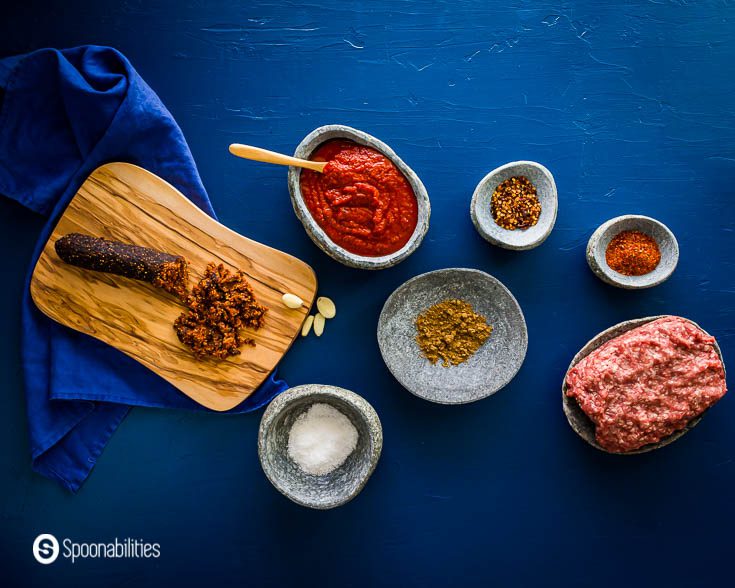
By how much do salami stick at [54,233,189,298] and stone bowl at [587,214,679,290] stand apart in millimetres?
1801

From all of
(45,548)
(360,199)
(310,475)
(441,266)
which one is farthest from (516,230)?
(45,548)

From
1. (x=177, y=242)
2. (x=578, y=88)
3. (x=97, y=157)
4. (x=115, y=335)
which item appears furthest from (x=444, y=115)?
(x=115, y=335)

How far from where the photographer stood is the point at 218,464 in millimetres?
2580

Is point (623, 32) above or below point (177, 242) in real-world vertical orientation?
above

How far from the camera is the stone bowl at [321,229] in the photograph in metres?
2.29

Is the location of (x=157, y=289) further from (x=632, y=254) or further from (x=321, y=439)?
(x=632, y=254)

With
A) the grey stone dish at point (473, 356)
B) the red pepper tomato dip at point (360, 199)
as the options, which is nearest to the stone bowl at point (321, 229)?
the red pepper tomato dip at point (360, 199)

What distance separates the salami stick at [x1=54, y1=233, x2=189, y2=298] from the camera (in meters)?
2.34

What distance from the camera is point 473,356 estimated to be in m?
2.52

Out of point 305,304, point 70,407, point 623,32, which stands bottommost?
point 70,407

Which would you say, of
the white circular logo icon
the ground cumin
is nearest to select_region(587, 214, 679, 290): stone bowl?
the ground cumin

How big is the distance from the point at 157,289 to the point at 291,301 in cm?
59

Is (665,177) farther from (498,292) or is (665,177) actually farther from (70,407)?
(70,407)

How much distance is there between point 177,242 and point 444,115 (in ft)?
4.34
